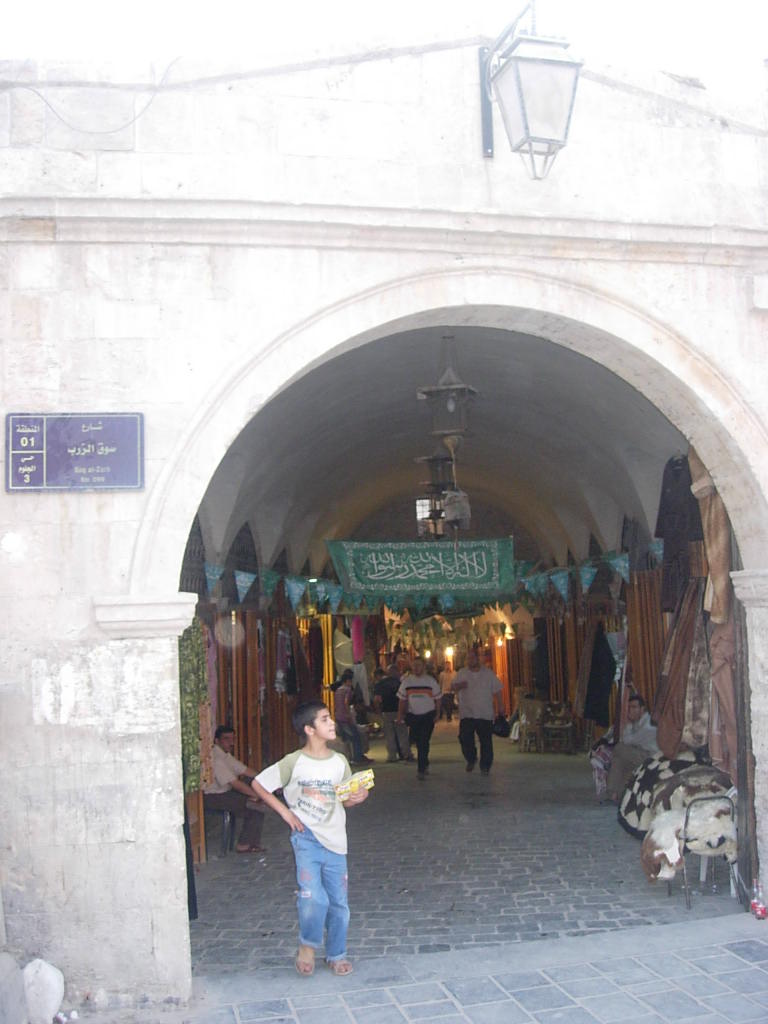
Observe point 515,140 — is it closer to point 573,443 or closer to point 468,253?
point 468,253

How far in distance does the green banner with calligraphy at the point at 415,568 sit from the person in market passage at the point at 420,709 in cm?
130

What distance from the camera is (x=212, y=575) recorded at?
8336mm

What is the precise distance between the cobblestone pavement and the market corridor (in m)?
0.02

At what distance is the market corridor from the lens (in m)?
5.40

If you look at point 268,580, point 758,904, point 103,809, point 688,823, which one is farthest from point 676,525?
point 103,809

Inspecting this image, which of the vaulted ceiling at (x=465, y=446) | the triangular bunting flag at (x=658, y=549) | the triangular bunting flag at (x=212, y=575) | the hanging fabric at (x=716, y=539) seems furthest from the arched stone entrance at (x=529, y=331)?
the triangular bunting flag at (x=212, y=575)

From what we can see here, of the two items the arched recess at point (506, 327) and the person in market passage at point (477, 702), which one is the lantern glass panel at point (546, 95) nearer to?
the arched recess at point (506, 327)

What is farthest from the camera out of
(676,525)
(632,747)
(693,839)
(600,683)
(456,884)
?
(600,683)

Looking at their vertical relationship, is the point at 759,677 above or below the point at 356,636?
below

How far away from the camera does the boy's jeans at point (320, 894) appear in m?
4.72

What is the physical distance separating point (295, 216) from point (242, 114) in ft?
2.06

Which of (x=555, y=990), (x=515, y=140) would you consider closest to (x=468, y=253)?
(x=515, y=140)

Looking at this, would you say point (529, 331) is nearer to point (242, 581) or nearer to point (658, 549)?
point (658, 549)

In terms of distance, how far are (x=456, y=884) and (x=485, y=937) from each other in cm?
117
